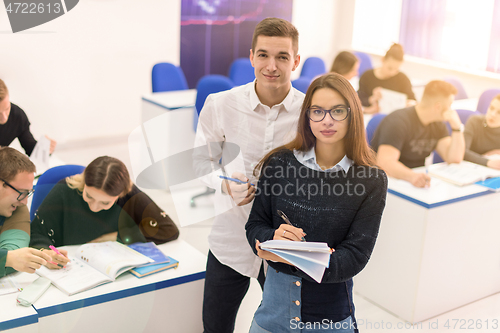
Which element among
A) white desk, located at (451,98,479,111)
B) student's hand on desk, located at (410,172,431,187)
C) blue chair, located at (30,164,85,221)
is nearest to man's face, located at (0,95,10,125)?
blue chair, located at (30,164,85,221)

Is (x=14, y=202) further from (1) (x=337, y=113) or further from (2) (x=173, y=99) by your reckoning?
(2) (x=173, y=99)

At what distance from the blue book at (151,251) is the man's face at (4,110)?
1.23m

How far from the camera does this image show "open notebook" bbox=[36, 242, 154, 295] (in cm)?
185

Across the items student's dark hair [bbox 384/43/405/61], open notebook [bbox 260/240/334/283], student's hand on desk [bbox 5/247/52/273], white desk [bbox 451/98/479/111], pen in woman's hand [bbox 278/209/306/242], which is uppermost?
student's dark hair [bbox 384/43/405/61]

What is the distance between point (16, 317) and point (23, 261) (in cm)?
23

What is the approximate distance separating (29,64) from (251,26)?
312 centimetres

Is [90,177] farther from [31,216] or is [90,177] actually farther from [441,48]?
[441,48]

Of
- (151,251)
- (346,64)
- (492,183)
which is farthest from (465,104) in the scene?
(151,251)

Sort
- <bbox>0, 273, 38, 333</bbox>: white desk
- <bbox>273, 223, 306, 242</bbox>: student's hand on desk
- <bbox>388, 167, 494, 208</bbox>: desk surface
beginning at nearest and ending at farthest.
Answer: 1. <bbox>273, 223, 306, 242</bbox>: student's hand on desk
2. <bbox>0, 273, 38, 333</bbox>: white desk
3. <bbox>388, 167, 494, 208</bbox>: desk surface

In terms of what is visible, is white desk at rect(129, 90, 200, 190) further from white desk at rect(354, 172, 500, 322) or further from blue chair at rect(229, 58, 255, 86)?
white desk at rect(354, 172, 500, 322)

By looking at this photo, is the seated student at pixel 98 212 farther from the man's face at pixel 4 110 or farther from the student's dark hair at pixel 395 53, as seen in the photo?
the student's dark hair at pixel 395 53

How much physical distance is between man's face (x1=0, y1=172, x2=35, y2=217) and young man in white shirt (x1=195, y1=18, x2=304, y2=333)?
2.38 feet

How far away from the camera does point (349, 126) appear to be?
4.97 feet

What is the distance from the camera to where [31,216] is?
222cm
